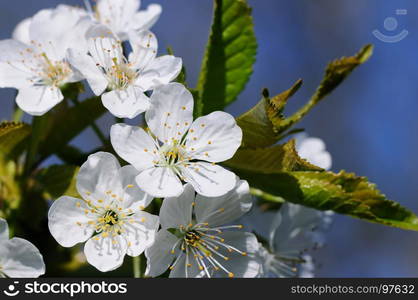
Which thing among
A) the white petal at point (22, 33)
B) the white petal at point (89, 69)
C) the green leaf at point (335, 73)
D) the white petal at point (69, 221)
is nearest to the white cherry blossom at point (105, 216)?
the white petal at point (69, 221)

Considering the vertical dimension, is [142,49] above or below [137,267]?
above

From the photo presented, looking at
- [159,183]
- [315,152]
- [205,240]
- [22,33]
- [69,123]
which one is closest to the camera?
[159,183]

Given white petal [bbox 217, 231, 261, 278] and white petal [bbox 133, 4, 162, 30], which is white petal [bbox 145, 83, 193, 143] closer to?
white petal [bbox 217, 231, 261, 278]

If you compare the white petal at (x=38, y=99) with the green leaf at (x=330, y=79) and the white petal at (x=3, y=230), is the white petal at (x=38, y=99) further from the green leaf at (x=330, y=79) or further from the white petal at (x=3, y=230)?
the green leaf at (x=330, y=79)

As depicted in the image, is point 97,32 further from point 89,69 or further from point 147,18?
point 147,18

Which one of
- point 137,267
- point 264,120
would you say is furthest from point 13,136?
point 264,120

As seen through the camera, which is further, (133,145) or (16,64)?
(16,64)

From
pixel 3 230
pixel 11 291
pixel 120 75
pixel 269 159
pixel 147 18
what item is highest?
pixel 147 18
